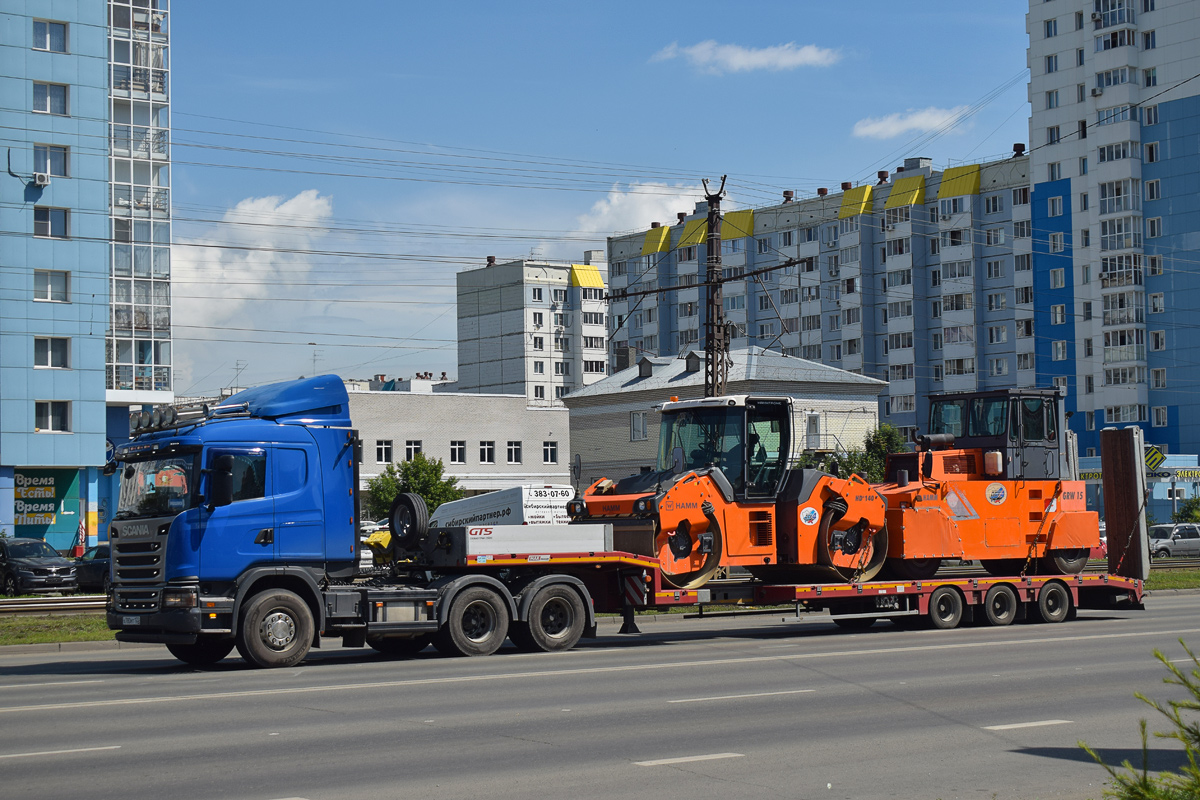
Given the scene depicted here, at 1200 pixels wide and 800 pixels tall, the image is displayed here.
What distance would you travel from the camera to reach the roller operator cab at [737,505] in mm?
19094

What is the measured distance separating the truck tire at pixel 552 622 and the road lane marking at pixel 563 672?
2180 mm

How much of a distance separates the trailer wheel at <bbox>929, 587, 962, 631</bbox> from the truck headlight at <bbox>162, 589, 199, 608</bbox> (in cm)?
1127

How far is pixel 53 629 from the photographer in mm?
22625

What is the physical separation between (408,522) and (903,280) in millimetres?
84238

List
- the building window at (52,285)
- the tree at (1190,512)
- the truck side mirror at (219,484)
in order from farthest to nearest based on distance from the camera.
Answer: the tree at (1190,512)
the building window at (52,285)
the truck side mirror at (219,484)

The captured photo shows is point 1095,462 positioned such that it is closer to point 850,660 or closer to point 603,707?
point 850,660

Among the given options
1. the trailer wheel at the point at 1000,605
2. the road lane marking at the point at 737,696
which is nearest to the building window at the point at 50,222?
the trailer wheel at the point at 1000,605

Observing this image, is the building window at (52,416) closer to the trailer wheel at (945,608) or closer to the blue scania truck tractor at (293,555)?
the blue scania truck tractor at (293,555)

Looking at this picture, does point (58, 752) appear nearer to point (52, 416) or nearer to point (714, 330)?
point (714, 330)

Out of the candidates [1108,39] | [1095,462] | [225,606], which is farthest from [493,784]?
[1108,39]

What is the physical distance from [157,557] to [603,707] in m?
6.77

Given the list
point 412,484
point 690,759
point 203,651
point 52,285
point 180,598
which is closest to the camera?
point 690,759

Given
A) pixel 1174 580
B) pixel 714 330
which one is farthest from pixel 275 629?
pixel 1174 580

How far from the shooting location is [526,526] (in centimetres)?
1791
